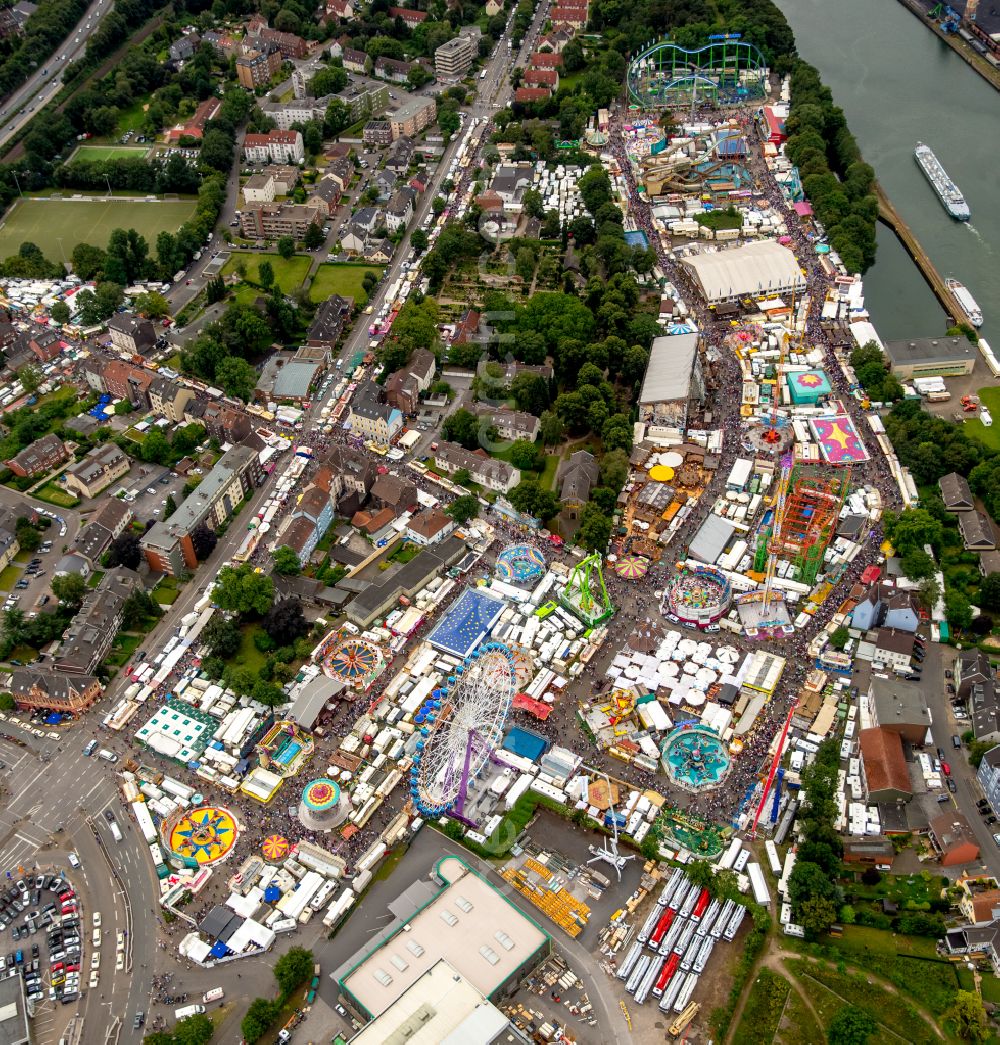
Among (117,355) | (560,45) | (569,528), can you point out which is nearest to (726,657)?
(569,528)

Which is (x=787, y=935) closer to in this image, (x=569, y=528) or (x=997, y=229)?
(x=569, y=528)

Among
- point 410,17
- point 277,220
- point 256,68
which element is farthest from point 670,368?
point 410,17

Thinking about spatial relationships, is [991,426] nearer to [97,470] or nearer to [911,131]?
[911,131]

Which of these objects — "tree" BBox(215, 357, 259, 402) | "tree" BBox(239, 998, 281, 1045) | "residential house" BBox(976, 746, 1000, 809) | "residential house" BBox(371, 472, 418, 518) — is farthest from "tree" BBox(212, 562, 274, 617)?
"residential house" BBox(976, 746, 1000, 809)

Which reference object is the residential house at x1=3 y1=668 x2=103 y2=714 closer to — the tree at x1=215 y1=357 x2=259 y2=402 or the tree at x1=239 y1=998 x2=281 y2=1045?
the tree at x1=239 y1=998 x2=281 y2=1045

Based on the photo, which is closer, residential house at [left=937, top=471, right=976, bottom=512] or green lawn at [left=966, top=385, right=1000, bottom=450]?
residential house at [left=937, top=471, right=976, bottom=512]
